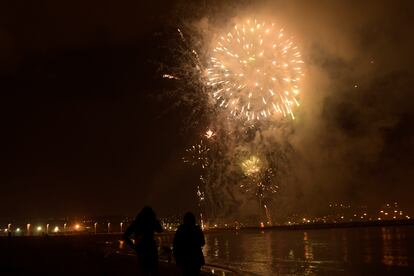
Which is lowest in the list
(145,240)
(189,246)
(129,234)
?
(189,246)

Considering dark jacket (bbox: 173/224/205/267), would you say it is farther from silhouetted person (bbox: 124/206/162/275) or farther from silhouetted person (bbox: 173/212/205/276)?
silhouetted person (bbox: 124/206/162/275)

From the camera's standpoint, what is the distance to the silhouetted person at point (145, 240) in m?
9.00

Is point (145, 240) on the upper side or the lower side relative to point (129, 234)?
lower

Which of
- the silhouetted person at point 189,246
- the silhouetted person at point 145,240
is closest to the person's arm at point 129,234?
the silhouetted person at point 145,240

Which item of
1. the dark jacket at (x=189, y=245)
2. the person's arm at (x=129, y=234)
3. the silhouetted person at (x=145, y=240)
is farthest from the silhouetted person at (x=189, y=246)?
the person's arm at (x=129, y=234)

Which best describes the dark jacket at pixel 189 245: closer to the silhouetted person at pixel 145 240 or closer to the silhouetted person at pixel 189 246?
the silhouetted person at pixel 189 246

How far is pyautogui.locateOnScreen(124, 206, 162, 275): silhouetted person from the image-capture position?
9000mm

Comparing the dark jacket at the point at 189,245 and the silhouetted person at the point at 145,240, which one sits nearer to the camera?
the dark jacket at the point at 189,245

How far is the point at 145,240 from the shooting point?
905 cm

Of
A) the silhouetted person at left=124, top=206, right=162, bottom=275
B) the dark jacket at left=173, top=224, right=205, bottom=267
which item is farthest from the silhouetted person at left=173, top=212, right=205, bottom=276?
the silhouetted person at left=124, top=206, right=162, bottom=275

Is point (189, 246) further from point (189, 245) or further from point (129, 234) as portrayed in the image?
point (129, 234)

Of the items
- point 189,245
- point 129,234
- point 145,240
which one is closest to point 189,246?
point 189,245

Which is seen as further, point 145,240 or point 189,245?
point 145,240

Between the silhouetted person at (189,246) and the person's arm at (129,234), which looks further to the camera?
the person's arm at (129,234)
